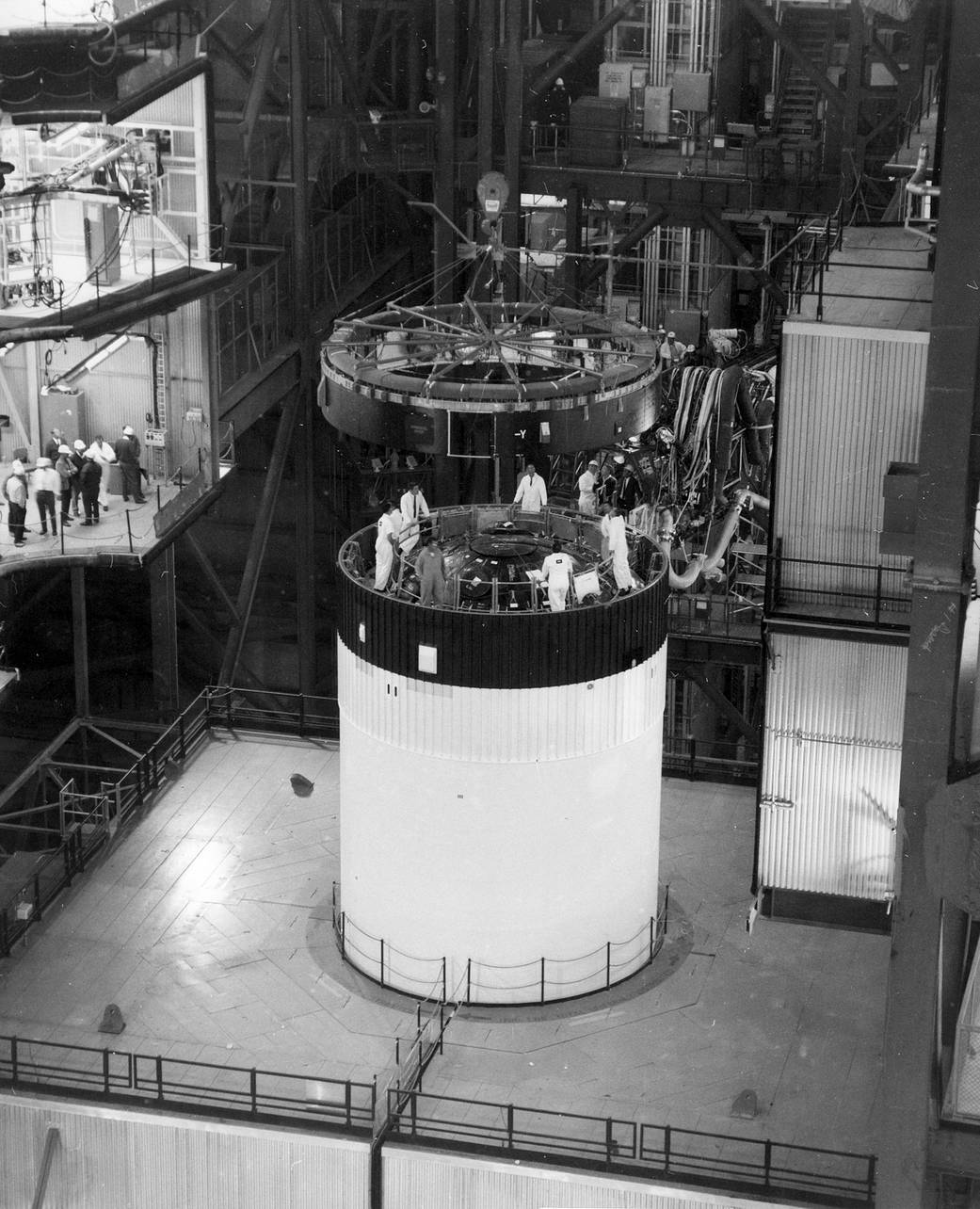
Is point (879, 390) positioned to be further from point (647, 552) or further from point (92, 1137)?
point (92, 1137)

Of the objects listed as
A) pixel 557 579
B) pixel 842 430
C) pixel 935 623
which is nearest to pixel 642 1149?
pixel 557 579

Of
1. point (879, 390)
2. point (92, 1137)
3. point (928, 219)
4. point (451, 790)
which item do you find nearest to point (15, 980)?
point (92, 1137)

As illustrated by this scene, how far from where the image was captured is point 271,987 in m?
40.2

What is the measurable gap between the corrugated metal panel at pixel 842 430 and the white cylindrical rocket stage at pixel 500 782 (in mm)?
2944

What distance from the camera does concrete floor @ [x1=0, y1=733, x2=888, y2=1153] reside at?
1484 inches

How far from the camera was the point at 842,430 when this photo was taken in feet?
130

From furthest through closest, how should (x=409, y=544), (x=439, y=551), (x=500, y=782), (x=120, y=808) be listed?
1. (x=120, y=808)
2. (x=409, y=544)
3. (x=439, y=551)
4. (x=500, y=782)

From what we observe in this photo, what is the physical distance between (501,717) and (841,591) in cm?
686

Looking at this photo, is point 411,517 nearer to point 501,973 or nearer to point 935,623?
point 501,973

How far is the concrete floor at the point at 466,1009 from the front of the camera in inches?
1484

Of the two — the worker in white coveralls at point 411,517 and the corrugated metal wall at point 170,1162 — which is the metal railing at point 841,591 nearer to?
the worker in white coveralls at point 411,517

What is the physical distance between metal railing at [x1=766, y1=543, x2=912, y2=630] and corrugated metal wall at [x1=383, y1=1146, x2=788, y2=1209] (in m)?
10.3

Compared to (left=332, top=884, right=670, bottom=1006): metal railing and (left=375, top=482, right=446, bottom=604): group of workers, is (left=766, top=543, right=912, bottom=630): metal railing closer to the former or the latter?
(left=375, top=482, right=446, bottom=604): group of workers

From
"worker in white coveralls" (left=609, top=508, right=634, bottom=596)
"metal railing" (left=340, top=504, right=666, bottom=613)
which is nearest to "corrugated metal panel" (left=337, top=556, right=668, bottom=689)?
"metal railing" (left=340, top=504, right=666, bottom=613)
